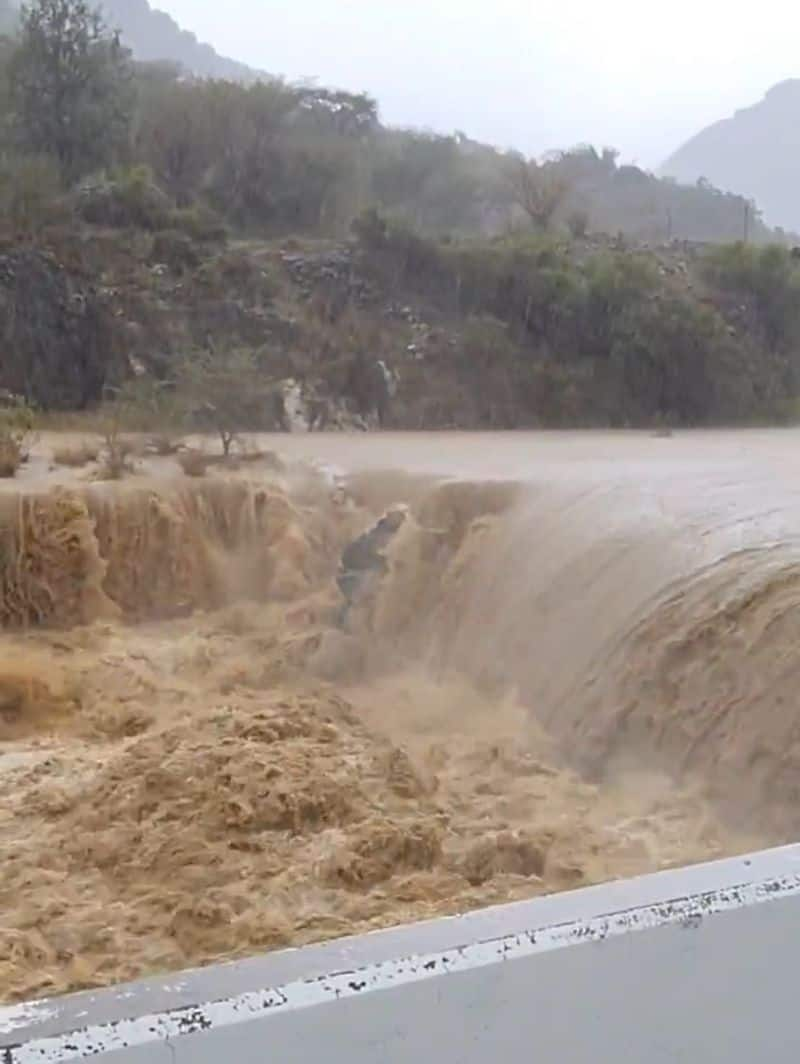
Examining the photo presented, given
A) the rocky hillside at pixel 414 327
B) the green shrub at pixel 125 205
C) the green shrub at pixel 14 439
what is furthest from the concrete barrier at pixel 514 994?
the green shrub at pixel 125 205

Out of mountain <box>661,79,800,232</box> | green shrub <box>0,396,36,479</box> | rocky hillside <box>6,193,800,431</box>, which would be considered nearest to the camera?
green shrub <box>0,396,36,479</box>

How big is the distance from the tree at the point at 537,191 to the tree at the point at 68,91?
7.18m

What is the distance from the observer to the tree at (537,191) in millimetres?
23406

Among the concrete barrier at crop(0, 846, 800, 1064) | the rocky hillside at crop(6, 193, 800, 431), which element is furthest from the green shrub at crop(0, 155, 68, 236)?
the concrete barrier at crop(0, 846, 800, 1064)

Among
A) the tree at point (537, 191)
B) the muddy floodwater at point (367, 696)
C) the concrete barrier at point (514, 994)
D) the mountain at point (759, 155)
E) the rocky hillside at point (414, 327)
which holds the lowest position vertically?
the muddy floodwater at point (367, 696)

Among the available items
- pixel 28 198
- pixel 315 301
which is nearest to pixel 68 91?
pixel 28 198

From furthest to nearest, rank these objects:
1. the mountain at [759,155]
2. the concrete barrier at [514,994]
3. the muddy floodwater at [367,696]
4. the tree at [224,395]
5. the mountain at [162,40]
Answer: the mountain at [759,155] → the mountain at [162,40] → the tree at [224,395] → the muddy floodwater at [367,696] → the concrete barrier at [514,994]

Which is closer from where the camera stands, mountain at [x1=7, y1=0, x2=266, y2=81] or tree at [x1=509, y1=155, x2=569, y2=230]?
tree at [x1=509, y1=155, x2=569, y2=230]

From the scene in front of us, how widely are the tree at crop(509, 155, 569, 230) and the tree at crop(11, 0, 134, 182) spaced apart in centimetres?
718

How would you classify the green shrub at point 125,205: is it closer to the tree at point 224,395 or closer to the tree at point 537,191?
the tree at point 224,395

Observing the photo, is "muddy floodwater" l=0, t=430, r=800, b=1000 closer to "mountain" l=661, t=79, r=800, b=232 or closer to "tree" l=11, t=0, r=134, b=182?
"tree" l=11, t=0, r=134, b=182

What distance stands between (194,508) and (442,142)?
812 inches

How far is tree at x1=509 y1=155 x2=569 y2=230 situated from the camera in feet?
76.8

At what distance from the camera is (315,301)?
17.4 metres
